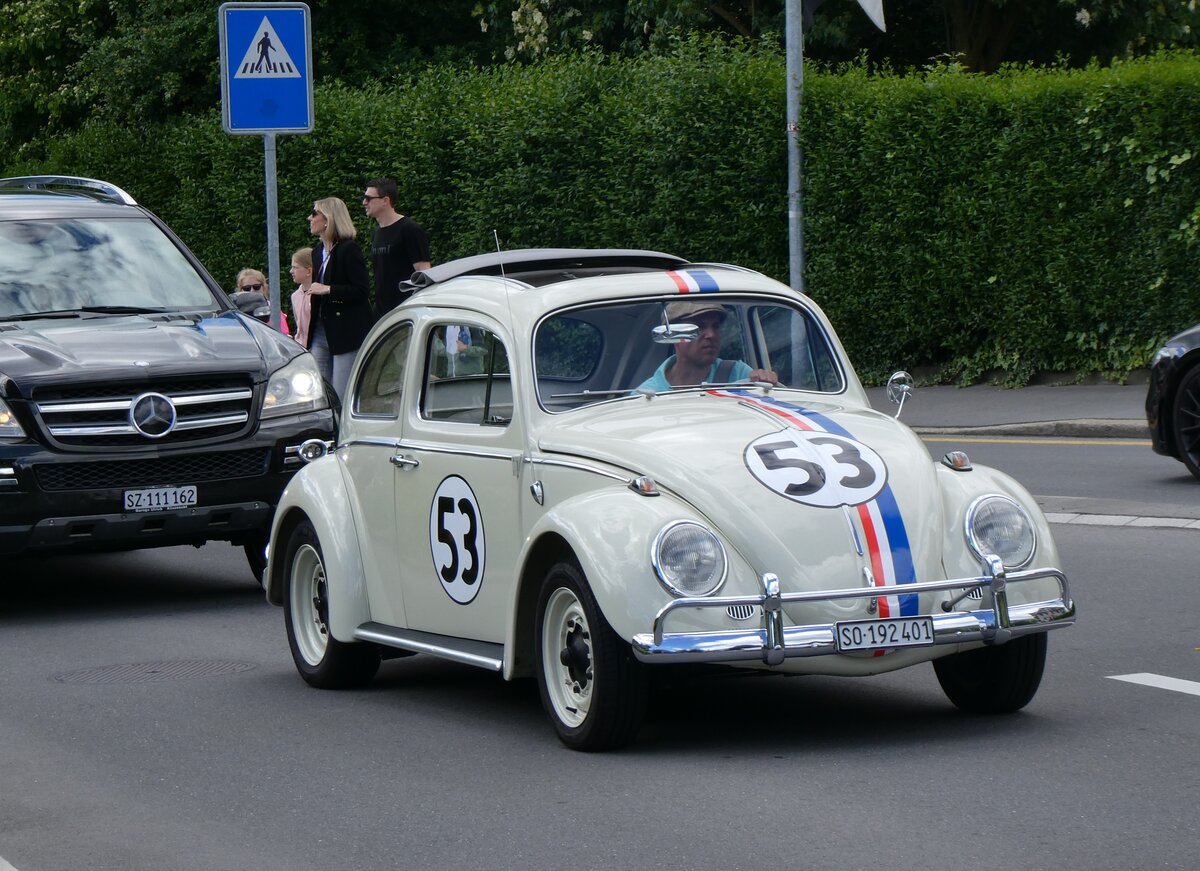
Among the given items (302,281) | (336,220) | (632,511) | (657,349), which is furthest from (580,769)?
(302,281)

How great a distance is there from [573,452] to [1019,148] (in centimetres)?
1428

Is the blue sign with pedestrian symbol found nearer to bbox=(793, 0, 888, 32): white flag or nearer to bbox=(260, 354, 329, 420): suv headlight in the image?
bbox=(260, 354, 329, 420): suv headlight

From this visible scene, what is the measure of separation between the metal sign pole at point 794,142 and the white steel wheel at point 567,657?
1301 cm

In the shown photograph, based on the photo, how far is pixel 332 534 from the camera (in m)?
8.23

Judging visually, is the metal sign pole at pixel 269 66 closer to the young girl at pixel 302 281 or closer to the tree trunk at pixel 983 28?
the young girl at pixel 302 281

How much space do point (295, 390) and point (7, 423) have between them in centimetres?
154

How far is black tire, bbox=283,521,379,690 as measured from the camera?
8250mm

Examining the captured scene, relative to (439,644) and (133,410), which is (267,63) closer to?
(133,410)

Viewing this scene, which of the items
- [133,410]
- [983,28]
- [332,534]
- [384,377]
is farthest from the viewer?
[983,28]

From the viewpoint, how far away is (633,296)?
755 centimetres

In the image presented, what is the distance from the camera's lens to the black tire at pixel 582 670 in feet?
21.1

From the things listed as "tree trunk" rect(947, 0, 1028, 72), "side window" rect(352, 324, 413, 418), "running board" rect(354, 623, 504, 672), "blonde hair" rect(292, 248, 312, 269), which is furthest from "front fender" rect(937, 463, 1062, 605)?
"tree trunk" rect(947, 0, 1028, 72)

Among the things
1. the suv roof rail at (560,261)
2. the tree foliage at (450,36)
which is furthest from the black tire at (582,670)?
the tree foliage at (450,36)

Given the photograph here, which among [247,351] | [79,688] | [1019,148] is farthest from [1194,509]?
[1019,148]
